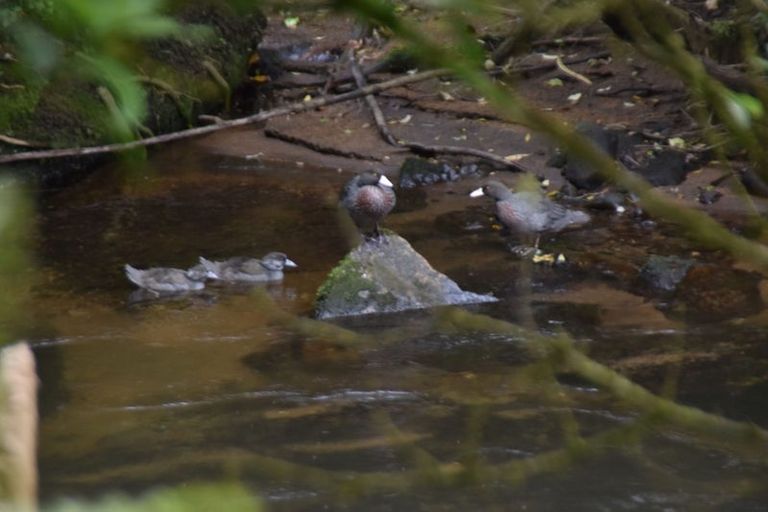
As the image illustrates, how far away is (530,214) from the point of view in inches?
329

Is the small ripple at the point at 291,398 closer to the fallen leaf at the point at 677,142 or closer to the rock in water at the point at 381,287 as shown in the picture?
the rock in water at the point at 381,287

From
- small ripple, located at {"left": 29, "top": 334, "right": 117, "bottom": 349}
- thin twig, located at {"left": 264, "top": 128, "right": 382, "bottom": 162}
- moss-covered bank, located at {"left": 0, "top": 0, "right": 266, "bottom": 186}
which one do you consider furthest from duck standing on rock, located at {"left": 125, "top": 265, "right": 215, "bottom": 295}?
thin twig, located at {"left": 264, "top": 128, "right": 382, "bottom": 162}

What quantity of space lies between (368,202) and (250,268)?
101 cm

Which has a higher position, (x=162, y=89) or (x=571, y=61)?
(x=162, y=89)

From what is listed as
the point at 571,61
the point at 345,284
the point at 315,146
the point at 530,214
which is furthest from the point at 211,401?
the point at 571,61

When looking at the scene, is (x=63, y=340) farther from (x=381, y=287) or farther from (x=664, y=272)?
(x=664, y=272)

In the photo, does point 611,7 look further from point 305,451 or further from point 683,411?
point 305,451

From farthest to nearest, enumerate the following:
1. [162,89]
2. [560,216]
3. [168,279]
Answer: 1. [560,216]
2. [168,279]
3. [162,89]

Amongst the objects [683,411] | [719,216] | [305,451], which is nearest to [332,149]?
[719,216]

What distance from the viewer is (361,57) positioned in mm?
13070

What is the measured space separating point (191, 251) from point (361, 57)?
16.0 feet

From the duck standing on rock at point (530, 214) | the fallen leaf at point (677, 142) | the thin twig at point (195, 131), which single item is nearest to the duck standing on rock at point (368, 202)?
the duck standing on rock at point (530, 214)

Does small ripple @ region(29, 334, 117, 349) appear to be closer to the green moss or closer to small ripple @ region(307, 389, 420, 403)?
the green moss

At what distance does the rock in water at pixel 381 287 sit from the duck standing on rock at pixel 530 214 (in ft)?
2.90
